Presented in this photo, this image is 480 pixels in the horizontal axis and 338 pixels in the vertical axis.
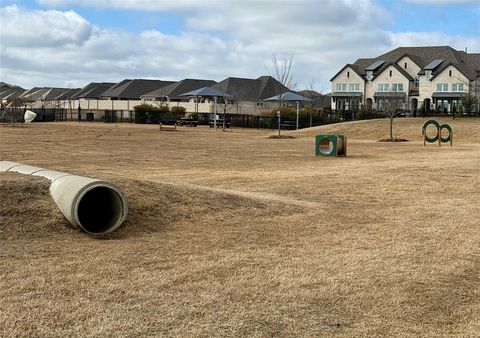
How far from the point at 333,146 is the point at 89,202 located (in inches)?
590

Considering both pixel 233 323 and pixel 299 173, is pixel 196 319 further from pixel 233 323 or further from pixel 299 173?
pixel 299 173

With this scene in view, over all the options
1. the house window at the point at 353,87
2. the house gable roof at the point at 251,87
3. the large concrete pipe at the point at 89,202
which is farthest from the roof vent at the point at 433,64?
the large concrete pipe at the point at 89,202

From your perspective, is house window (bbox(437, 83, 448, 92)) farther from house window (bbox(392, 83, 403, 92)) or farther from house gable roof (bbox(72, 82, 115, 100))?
house gable roof (bbox(72, 82, 115, 100))

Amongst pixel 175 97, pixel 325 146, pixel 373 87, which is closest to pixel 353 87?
pixel 373 87

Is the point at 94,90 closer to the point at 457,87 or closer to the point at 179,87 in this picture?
the point at 179,87

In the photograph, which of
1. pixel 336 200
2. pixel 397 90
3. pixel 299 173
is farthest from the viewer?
pixel 397 90

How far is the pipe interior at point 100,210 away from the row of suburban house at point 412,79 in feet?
206

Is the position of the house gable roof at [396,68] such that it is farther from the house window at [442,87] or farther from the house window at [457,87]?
the house window at [457,87]

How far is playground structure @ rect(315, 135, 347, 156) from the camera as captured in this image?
75.2 ft

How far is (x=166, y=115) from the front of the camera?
5978 cm

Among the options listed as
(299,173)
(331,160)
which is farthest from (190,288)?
(331,160)

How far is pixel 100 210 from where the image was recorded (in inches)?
354

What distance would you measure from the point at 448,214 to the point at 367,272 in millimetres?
4238

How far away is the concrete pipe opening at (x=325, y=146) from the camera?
23.7m
